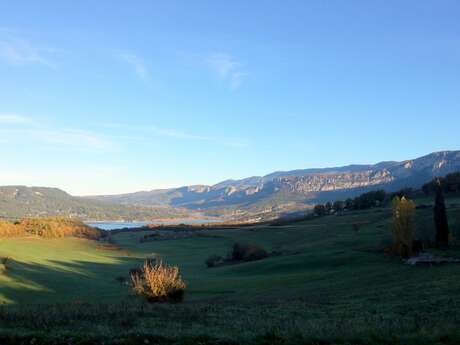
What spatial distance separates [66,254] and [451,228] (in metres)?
67.2

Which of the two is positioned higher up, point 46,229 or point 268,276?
point 46,229

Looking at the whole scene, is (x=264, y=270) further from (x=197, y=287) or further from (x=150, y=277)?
(x=150, y=277)

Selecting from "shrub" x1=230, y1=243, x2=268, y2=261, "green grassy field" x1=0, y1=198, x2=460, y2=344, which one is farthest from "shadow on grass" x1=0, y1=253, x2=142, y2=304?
"shrub" x1=230, y1=243, x2=268, y2=261

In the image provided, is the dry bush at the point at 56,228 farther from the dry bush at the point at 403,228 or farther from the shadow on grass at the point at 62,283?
the dry bush at the point at 403,228

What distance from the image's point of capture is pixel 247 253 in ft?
273

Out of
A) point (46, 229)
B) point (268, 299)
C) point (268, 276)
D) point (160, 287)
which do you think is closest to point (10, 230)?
point (46, 229)

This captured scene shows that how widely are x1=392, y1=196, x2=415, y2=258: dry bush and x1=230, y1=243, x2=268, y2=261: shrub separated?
98.7 ft

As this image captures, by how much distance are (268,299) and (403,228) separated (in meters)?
25.0

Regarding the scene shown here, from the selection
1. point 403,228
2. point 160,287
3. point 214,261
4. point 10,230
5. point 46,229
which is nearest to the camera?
point 160,287

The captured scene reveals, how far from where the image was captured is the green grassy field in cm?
1678

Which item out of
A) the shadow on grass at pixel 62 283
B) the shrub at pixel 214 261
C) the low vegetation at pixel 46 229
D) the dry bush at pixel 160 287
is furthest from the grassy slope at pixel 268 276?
the low vegetation at pixel 46 229

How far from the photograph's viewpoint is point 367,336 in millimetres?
14633

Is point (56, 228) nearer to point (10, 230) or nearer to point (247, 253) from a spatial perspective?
point (10, 230)

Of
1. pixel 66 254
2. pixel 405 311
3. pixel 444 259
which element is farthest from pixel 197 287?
pixel 66 254
